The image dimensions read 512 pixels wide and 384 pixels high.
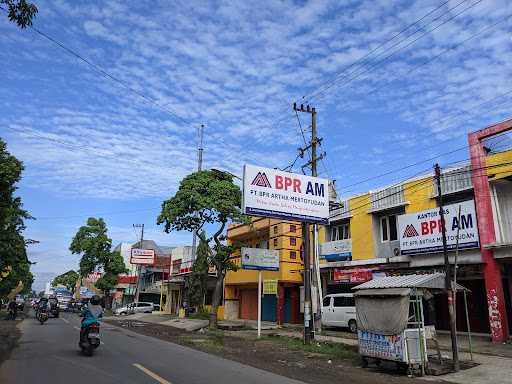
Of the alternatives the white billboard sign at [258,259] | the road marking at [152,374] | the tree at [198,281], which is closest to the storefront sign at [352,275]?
the white billboard sign at [258,259]

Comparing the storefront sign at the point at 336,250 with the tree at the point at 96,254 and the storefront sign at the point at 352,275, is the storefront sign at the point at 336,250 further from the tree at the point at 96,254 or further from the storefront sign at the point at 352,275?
the tree at the point at 96,254

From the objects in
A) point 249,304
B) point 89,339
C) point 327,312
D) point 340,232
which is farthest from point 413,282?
point 249,304

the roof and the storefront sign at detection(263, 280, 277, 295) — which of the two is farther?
the storefront sign at detection(263, 280, 277, 295)

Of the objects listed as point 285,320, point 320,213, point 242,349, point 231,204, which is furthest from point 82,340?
point 285,320

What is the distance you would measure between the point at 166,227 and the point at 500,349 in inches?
706

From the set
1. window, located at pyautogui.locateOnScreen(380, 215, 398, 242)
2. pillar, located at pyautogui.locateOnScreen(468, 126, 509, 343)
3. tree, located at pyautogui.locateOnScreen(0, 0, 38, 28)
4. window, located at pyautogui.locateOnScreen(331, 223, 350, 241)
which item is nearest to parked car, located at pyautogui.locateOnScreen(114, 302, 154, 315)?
window, located at pyautogui.locateOnScreen(331, 223, 350, 241)

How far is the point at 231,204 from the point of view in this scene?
25.3 m

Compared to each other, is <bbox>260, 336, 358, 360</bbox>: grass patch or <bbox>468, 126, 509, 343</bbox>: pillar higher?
<bbox>468, 126, 509, 343</bbox>: pillar

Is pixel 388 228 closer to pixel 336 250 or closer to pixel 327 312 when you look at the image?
pixel 336 250

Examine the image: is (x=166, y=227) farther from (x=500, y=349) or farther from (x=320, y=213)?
(x=500, y=349)

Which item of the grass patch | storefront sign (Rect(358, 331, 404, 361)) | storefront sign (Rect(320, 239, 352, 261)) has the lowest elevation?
the grass patch

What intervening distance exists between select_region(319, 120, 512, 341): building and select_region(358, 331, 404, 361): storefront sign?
9.02 feet

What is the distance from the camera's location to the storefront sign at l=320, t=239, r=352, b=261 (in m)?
25.5

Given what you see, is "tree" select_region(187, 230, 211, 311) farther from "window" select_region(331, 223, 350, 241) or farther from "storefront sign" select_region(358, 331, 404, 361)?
"storefront sign" select_region(358, 331, 404, 361)
